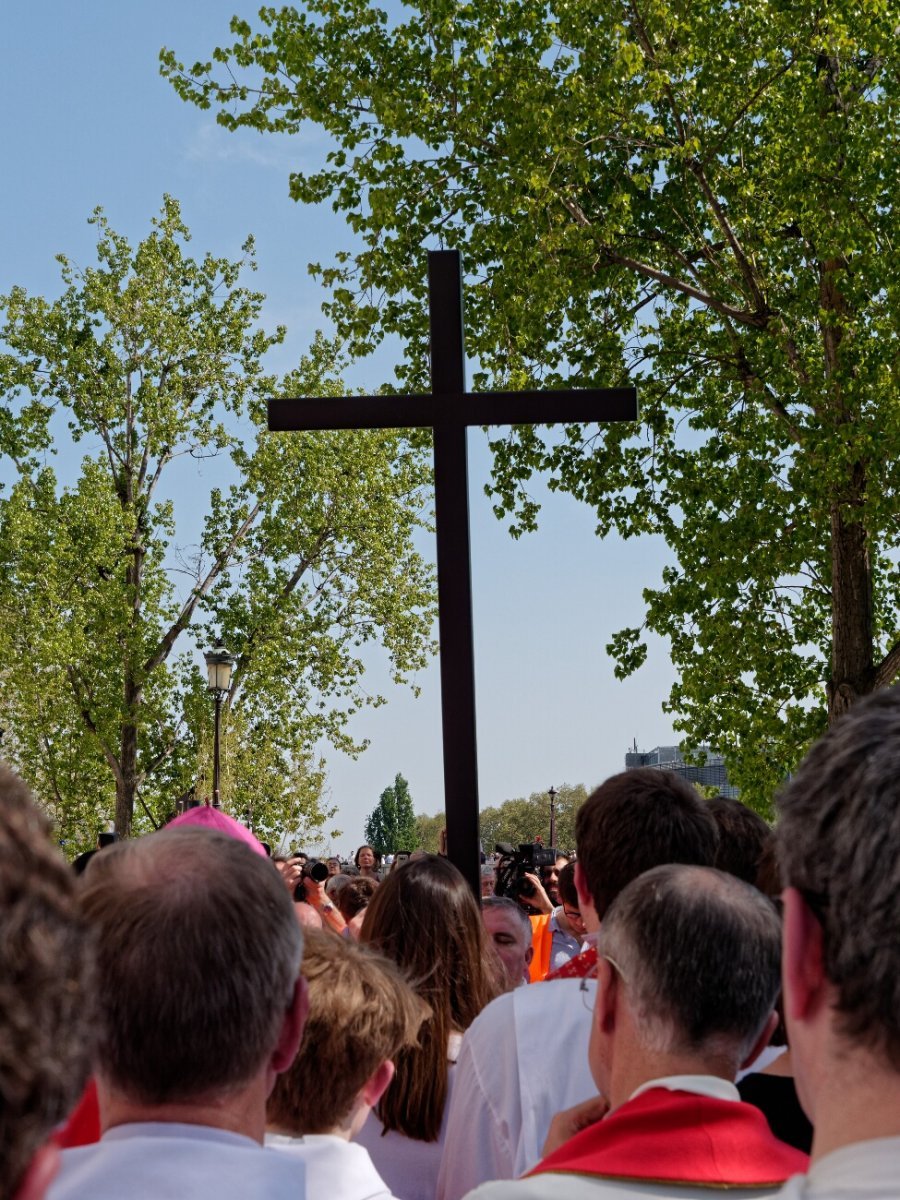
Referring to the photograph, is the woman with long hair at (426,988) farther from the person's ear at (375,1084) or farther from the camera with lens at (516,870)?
Result: the camera with lens at (516,870)

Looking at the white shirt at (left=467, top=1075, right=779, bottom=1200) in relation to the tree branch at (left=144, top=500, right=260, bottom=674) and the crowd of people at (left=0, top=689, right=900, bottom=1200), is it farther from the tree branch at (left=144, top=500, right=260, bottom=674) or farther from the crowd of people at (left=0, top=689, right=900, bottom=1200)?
the tree branch at (left=144, top=500, right=260, bottom=674)

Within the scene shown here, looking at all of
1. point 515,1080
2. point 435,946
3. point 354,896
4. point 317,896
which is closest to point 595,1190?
point 515,1080

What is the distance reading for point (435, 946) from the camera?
12.1ft

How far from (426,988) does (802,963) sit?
241 centimetres

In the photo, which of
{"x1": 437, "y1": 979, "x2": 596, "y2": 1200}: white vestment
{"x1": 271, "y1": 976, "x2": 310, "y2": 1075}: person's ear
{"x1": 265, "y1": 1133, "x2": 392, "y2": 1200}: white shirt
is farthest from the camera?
{"x1": 437, "y1": 979, "x2": 596, "y2": 1200}: white vestment

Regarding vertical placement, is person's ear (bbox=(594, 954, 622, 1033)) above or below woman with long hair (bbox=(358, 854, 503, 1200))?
above

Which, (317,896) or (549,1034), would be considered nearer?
(549,1034)

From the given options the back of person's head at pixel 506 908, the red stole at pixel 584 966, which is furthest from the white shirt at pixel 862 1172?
the back of person's head at pixel 506 908

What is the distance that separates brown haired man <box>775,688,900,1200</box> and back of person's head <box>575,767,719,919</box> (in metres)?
1.64

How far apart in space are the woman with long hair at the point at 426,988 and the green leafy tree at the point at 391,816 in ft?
414

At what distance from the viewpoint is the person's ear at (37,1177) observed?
2.54ft

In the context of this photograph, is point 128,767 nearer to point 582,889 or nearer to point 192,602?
point 192,602

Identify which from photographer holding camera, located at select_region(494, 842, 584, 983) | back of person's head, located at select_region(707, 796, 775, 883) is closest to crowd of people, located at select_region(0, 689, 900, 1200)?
back of person's head, located at select_region(707, 796, 775, 883)

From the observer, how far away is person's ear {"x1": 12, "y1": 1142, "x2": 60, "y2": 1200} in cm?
77
